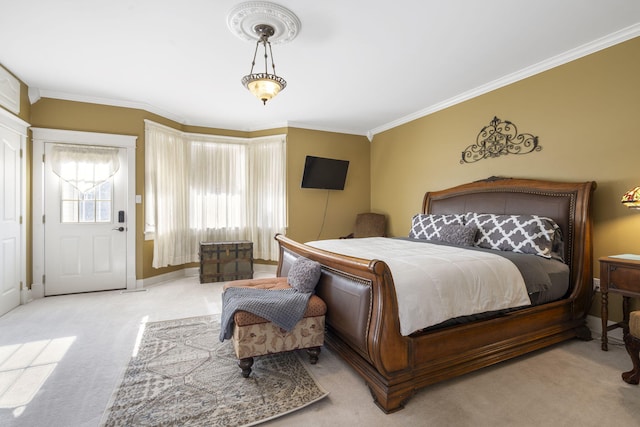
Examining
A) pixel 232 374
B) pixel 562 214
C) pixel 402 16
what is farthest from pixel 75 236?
pixel 562 214

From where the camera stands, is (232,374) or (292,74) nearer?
(232,374)

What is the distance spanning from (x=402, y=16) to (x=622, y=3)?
164 cm

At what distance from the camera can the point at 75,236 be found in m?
4.09

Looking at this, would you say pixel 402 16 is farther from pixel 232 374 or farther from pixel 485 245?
pixel 232 374

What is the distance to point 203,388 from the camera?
6.40 ft

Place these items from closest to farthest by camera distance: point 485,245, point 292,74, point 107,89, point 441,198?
1. point 485,245
2. point 292,74
3. point 107,89
4. point 441,198

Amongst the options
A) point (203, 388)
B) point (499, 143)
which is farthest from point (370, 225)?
point (203, 388)

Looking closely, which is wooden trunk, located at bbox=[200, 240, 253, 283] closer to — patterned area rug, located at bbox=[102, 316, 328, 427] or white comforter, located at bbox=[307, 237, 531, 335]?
patterned area rug, located at bbox=[102, 316, 328, 427]

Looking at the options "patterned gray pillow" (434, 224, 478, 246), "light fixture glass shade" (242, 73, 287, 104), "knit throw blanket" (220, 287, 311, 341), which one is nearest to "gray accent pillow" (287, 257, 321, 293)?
"knit throw blanket" (220, 287, 311, 341)

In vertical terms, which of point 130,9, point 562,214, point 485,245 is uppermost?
point 130,9

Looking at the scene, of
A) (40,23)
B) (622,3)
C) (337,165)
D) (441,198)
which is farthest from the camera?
(337,165)

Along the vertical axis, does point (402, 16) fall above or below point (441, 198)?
above

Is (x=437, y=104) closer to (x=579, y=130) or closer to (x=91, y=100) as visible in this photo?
(x=579, y=130)

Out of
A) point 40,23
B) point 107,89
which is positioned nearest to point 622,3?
point 40,23
